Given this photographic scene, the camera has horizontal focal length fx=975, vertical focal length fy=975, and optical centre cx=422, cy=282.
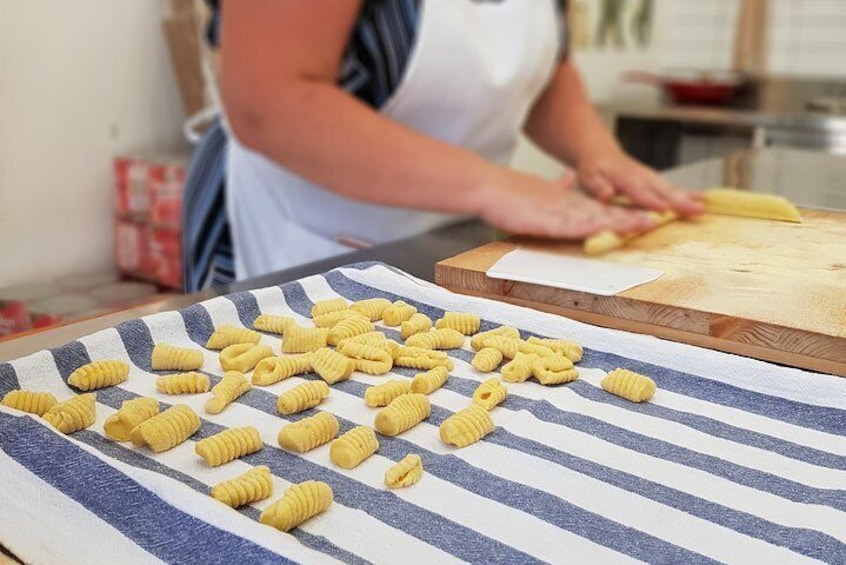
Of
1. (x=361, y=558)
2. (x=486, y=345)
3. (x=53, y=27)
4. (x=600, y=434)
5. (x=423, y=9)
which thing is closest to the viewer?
(x=361, y=558)

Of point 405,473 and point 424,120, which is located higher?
point 424,120

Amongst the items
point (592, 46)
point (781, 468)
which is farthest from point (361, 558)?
point (592, 46)

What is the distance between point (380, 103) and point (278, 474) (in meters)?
0.78

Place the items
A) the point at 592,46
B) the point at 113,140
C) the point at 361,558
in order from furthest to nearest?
the point at 592,46 < the point at 113,140 < the point at 361,558

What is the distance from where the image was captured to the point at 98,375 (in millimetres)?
643

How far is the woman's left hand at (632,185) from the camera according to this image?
113cm

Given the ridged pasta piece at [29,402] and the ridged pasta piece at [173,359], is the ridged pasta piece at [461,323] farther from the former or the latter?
the ridged pasta piece at [29,402]

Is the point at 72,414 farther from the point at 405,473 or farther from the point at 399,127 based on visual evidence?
the point at 399,127

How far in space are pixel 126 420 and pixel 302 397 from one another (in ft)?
0.35

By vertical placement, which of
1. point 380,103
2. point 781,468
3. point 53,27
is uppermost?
point 53,27

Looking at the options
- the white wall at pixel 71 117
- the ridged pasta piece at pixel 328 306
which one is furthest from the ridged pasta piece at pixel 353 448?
the white wall at pixel 71 117

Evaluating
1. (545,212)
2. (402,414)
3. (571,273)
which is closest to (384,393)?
(402,414)

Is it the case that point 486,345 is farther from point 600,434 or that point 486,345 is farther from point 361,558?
point 361,558

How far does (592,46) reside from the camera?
9.79ft
